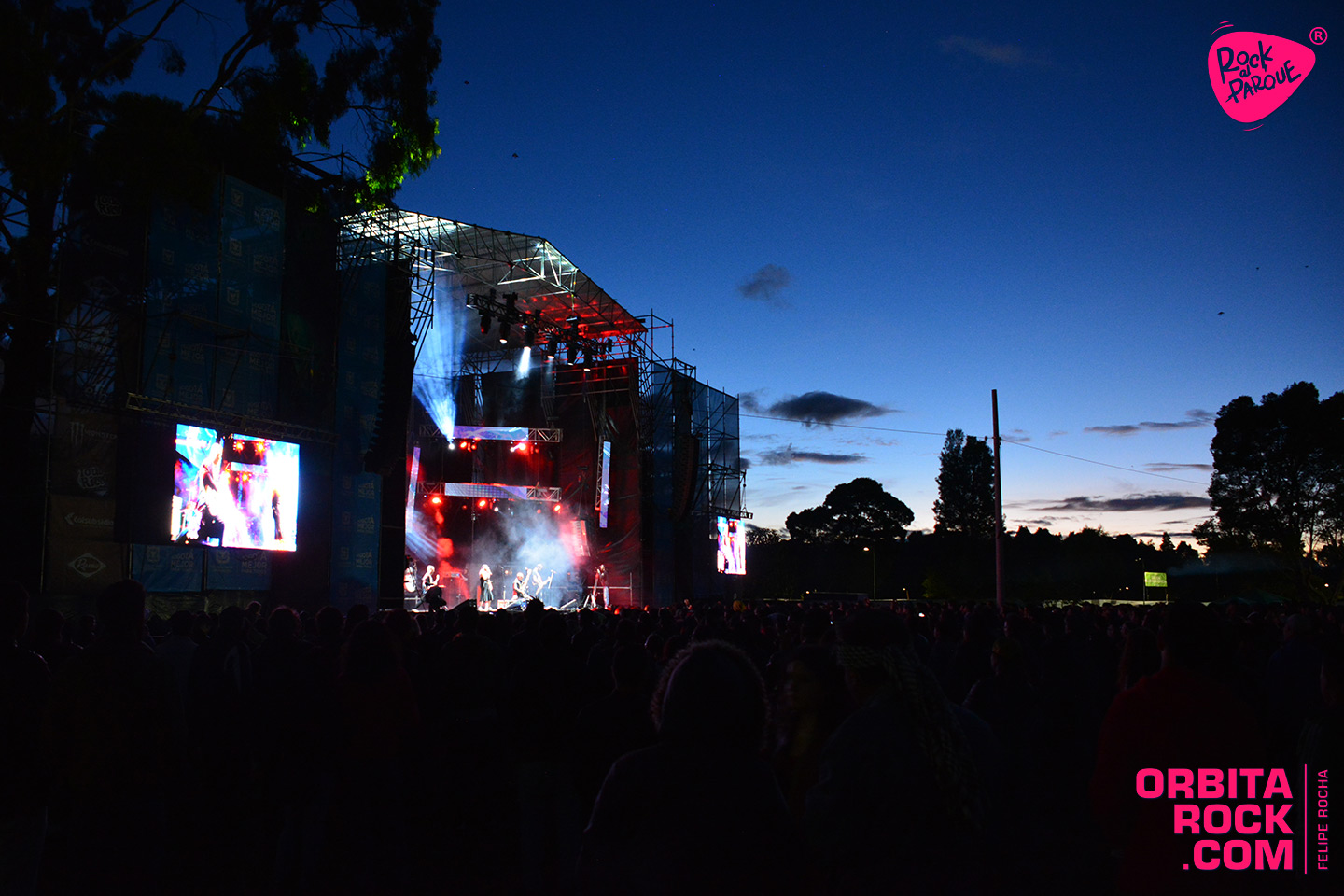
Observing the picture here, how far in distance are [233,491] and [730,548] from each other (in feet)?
70.6

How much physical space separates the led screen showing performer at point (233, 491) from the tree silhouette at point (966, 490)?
63325mm

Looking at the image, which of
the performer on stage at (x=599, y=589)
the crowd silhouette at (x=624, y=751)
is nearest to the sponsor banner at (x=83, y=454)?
the crowd silhouette at (x=624, y=751)

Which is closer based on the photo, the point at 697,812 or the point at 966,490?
the point at 697,812

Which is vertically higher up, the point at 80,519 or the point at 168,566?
the point at 80,519

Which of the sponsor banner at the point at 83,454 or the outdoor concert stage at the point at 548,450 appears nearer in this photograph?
the sponsor banner at the point at 83,454

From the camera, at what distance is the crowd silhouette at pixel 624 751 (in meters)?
1.86

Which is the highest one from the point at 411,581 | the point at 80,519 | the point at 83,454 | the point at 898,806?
the point at 83,454

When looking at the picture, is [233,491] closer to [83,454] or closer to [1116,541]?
[83,454]

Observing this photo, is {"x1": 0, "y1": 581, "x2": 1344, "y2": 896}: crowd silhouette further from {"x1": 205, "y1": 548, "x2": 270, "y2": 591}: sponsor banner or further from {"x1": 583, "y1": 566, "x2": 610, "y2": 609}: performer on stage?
{"x1": 583, "y1": 566, "x2": 610, "y2": 609}: performer on stage

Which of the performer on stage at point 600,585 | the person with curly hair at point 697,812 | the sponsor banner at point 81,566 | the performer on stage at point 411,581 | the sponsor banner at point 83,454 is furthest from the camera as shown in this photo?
the performer on stage at point 600,585

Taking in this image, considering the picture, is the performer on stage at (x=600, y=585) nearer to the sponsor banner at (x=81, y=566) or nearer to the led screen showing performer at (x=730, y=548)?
the led screen showing performer at (x=730, y=548)

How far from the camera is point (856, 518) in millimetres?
76562

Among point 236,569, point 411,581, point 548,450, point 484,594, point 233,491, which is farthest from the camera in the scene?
point 548,450

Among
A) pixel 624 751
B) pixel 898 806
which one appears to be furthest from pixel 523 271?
pixel 898 806
